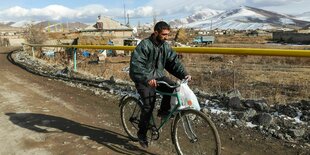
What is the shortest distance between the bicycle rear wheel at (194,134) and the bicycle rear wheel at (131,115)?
3.16ft

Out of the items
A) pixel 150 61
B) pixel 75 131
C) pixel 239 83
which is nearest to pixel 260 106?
pixel 239 83

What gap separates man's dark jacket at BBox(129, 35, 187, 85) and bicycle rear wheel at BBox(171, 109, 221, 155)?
81 cm

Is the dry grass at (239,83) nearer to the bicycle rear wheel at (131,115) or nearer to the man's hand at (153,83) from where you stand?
the bicycle rear wheel at (131,115)

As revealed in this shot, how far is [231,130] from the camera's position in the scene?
6.22m

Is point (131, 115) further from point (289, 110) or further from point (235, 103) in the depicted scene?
point (289, 110)

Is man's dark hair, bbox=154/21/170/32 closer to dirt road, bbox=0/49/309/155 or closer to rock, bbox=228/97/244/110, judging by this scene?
dirt road, bbox=0/49/309/155

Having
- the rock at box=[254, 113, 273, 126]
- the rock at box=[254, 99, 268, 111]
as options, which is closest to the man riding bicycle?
the rock at box=[254, 113, 273, 126]

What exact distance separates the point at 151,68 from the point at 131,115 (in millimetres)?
1177

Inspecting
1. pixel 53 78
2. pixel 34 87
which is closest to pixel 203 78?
pixel 34 87

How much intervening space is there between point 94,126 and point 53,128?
0.82m

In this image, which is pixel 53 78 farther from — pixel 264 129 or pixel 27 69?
pixel 264 129

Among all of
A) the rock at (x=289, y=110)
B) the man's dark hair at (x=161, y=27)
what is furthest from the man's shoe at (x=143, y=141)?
the rock at (x=289, y=110)

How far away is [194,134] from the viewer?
470 centimetres

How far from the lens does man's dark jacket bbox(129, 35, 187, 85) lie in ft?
15.9
